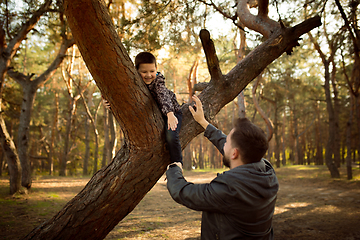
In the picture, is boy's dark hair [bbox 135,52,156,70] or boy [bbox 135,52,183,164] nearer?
boy [bbox 135,52,183,164]

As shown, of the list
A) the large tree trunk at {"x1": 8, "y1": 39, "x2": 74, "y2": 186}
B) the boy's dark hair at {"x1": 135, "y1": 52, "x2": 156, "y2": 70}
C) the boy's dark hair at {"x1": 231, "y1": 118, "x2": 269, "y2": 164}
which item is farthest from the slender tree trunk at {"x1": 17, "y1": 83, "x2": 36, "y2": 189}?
the boy's dark hair at {"x1": 231, "y1": 118, "x2": 269, "y2": 164}

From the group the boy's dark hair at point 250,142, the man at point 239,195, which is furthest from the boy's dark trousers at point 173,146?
the boy's dark hair at point 250,142

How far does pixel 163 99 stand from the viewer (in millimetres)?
2184

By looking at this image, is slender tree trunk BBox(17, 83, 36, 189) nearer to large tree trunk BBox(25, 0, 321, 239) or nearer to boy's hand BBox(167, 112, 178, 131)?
large tree trunk BBox(25, 0, 321, 239)

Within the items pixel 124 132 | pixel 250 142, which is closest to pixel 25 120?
pixel 124 132

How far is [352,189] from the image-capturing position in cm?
898

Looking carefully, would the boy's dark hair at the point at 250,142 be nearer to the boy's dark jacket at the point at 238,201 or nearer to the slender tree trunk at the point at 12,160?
the boy's dark jacket at the point at 238,201

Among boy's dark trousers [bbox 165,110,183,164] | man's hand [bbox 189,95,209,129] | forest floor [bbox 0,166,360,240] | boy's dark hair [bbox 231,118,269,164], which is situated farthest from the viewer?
forest floor [bbox 0,166,360,240]

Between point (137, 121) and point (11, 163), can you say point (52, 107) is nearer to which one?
point (11, 163)

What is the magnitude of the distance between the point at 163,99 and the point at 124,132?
0.53 m

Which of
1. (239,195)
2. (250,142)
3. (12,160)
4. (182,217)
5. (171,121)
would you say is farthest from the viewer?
(12,160)

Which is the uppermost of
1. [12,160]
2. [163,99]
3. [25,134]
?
[163,99]

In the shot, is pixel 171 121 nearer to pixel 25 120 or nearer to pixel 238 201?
pixel 238 201

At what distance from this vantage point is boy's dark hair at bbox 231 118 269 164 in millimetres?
1464
